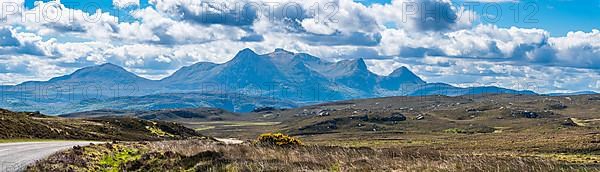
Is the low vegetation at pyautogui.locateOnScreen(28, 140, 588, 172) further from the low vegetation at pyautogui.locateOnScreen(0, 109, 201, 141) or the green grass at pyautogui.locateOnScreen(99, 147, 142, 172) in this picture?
the low vegetation at pyautogui.locateOnScreen(0, 109, 201, 141)

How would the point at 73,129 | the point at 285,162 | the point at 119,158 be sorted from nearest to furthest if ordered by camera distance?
the point at 285,162, the point at 119,158, the point at 73,129

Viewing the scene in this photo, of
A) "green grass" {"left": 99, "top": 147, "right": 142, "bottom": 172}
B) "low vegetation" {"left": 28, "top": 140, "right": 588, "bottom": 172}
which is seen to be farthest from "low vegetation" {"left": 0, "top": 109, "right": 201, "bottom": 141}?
"low vegetation" {"left": 28, "top": 140, "right": 588, "bottom": 172}

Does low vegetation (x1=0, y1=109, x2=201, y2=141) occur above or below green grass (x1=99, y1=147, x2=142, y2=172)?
below

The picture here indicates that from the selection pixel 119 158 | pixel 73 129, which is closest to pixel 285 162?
pixel 119 158

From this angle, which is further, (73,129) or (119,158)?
(73,129)

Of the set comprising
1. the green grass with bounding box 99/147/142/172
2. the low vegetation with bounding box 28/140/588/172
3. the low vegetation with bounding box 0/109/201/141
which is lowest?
the low vegetation with bounding box 0/109/201/141

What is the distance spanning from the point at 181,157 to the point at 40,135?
40.7 meters

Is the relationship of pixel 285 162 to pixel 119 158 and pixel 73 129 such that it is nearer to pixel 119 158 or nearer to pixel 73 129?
pixel 119 158

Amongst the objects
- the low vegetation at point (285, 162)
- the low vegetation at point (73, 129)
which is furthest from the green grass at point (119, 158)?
the low vegetation at point (73, 129)

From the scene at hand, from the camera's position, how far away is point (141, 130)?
326 feet

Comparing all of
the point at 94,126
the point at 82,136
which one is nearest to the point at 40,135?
the point at 82,136

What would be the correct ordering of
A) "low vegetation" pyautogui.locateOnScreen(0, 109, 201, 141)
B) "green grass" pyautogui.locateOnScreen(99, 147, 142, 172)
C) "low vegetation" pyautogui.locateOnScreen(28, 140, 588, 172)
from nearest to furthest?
"low vegetation" pyautogui.locateOnScreen(28, 140, 588, 172) → "green grass" pyautogui.locateOnScreen(99, 147, 142, 172) → "low vegetation" pyautogui.locateOnScreen(0, 109, 201, 141)

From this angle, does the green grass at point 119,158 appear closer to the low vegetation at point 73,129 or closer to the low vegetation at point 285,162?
the low vegetation at point 285,162

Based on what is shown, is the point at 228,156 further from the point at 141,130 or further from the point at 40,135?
the point at 141,130
